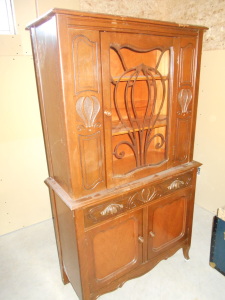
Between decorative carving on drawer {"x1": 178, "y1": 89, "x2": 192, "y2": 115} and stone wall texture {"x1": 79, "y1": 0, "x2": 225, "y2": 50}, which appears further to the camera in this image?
stone wall texture {"x1": 79, "y1": 0, "x2": 225, "y2": 50}

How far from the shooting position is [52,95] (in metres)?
1.26

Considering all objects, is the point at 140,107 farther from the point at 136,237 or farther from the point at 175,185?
the point at 136,237

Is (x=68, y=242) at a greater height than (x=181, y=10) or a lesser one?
lesser

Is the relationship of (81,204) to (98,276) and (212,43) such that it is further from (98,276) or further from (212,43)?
(212,43)

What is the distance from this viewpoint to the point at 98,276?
5.14 feet

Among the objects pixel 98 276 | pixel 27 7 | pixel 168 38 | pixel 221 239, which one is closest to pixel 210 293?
pixel 221 239

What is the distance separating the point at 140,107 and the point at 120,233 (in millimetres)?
986

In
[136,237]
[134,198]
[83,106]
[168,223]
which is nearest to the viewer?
[83,106]

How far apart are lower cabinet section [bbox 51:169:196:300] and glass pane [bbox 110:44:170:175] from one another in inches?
9.1

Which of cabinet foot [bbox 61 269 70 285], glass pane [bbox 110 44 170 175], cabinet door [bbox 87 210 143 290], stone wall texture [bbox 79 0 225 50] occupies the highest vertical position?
stone wall texture [bbox 79 0 225 50]

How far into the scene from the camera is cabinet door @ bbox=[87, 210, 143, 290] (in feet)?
4.86

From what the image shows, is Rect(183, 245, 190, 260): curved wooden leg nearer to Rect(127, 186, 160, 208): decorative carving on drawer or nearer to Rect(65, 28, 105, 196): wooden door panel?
Rect(127, 186, 160, 208): decorative carving on drawer

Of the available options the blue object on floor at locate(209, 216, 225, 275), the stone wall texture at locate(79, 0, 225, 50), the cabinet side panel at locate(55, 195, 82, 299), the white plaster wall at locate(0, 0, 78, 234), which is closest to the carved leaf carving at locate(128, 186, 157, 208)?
the cabinet side panel at locate(55, 195, 82, 299)

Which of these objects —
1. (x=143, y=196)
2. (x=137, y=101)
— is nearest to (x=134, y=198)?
(x=143, y=196)
